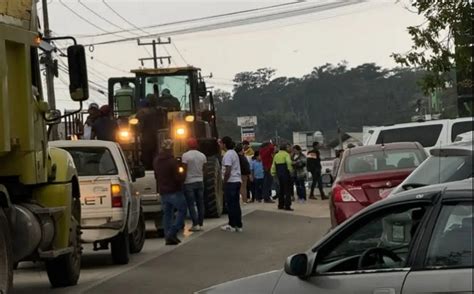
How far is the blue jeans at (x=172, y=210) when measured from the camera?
15.2 m

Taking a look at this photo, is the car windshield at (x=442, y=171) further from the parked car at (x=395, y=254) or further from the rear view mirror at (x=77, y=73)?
the rear view mirror at (x=77, y=73)

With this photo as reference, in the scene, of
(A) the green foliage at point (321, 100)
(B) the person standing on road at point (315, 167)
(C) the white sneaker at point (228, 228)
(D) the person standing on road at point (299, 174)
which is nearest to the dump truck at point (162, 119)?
(C) the white sneaker at point (228, 228)

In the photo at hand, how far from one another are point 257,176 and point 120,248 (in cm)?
1610

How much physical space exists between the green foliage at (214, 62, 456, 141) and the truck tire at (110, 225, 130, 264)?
39358 millimetres

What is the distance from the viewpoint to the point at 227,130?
69062mm

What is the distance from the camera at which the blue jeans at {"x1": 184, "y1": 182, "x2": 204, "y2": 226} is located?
16.6 m

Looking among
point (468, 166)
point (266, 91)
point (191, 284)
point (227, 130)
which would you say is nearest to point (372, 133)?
point (191, 284)

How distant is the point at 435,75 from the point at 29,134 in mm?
7819

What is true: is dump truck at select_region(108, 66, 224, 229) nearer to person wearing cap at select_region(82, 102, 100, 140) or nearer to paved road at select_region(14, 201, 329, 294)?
person wearing cap at select_region(82, 102, 100, 140)

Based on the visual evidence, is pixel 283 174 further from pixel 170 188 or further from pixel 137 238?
pixel 137 238

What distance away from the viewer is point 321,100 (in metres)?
68.2

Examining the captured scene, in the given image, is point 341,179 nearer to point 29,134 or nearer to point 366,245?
point 29,134

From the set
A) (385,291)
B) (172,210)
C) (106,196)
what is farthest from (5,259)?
(172,210)

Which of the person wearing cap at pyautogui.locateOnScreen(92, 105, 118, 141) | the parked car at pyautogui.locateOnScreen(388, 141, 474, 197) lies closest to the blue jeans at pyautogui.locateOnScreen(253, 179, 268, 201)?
the person wearing cap at pyautogui.locateOnScreen(92, 105, 118, 141)
